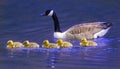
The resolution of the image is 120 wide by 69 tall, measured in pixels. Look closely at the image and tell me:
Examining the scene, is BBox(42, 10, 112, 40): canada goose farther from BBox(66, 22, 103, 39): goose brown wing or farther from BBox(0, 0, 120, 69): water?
BBox(0, 0, 120, 69): water

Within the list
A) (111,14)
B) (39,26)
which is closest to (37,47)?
(39,26)

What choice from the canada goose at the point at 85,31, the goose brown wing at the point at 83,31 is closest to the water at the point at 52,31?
the canada goose at the point at 85,31

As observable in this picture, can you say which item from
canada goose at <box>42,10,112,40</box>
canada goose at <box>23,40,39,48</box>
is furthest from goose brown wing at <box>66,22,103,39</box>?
canada goose at <box>23,40,39,48</box>

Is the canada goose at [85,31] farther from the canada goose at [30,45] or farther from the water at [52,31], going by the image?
the canada goose at [30,45]

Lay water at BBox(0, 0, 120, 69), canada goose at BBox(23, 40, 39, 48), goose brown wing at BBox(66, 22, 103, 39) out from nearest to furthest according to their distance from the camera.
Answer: water at BBox(0, 0, 120, 69)
canada goose at BBox(23, 40, 39, 48)
goose brown wing at BBox(66, 22, 103, 39)

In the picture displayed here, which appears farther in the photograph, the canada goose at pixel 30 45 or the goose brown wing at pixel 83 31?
the goose brown wing at pixel 83 31

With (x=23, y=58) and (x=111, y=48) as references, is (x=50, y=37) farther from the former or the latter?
(x=23, y=58)

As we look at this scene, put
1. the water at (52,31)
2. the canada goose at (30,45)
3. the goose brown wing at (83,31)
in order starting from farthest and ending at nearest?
the goose brown wing at (83,31) → the canada goose at (30,45) → the water at (52,31)

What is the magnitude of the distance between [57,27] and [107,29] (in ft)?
5.28

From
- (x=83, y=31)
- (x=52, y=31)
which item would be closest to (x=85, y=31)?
(x=83, y=31)

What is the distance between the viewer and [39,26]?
2189 cm

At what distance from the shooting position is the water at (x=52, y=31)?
13.8 m

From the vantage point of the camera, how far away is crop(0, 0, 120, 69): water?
1381cm

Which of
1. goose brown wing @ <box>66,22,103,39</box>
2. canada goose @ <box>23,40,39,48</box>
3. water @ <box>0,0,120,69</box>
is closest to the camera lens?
water @ <box>0,0,120,69</box>
